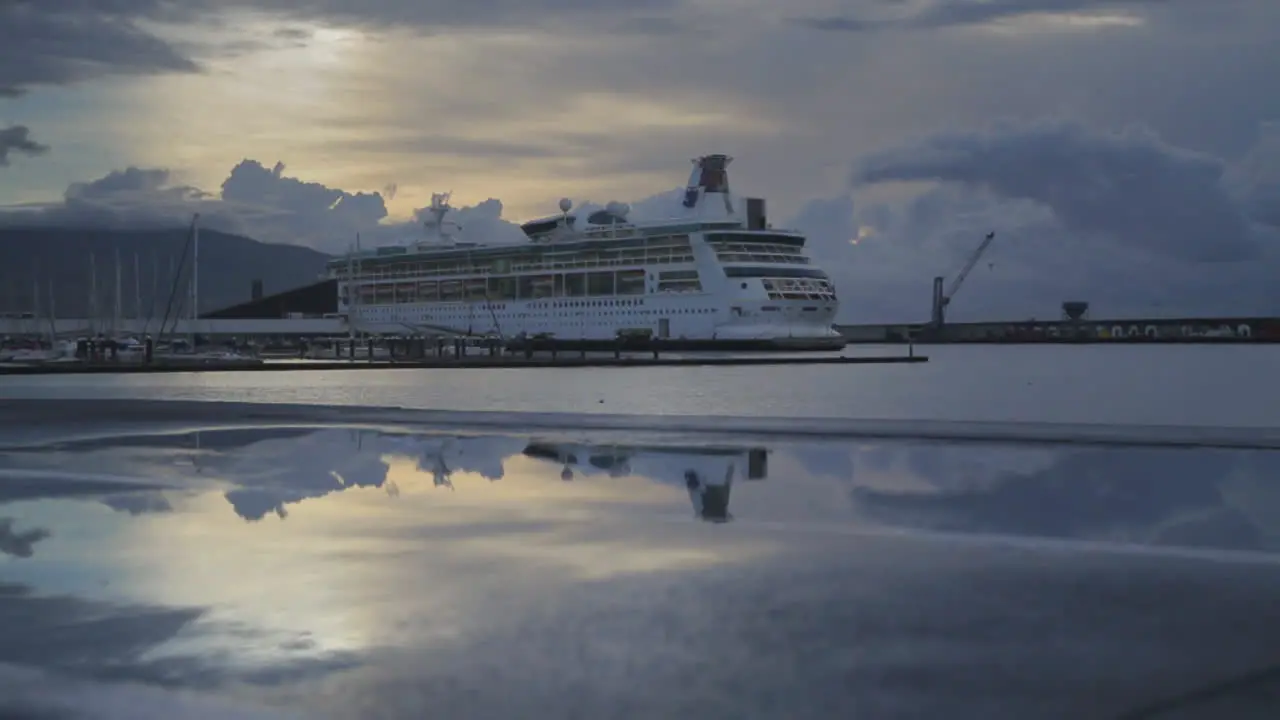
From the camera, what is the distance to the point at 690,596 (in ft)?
22.8

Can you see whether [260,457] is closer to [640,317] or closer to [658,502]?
[658,502]

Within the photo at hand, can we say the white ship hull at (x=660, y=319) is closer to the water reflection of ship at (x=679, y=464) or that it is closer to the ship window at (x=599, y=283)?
the ship window at (x=599, y=283)

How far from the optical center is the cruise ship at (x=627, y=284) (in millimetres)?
86500

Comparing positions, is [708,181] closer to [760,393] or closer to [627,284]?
[627,284]

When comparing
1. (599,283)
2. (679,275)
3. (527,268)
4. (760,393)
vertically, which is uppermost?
(527,268)

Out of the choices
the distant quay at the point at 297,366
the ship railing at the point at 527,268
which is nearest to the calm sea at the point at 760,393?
the distant quay at the point at 297,366

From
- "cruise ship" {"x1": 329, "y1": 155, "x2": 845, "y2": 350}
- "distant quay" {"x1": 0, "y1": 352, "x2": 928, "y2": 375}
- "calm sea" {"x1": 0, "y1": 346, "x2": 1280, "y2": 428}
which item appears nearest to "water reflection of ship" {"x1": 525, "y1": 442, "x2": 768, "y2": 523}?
"calm sea" {"x1": 0, "y1": 346, "x2": 1280, "y2": 428}

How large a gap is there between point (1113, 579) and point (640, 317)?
83.8 metres

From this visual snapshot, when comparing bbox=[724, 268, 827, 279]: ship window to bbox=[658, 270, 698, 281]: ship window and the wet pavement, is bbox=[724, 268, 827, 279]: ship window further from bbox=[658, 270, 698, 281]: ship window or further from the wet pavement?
the wet pavement

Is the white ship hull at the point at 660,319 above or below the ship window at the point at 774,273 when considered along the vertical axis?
below

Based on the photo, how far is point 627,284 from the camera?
92.2 metres

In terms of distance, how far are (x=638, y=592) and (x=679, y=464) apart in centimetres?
688

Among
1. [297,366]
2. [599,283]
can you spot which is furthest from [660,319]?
[297,366]

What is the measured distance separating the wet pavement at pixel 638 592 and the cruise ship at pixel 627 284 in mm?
72926
